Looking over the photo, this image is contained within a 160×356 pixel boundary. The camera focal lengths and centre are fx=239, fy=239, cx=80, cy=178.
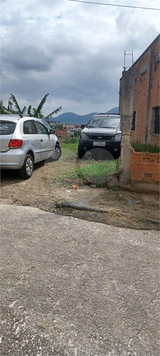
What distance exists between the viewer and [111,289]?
2.19 metres

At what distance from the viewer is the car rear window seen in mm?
5520

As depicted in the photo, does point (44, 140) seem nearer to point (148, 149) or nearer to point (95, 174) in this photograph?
point (95, 174)

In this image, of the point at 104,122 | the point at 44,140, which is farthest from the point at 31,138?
the point at 104,122

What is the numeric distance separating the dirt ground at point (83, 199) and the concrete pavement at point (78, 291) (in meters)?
0.39

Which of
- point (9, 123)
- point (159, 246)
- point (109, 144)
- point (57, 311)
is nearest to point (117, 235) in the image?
point (159, 246)

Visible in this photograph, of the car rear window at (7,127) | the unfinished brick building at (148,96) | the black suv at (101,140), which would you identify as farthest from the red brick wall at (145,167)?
the unfinished brick building at (148,96)

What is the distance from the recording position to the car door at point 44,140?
6.94 meters

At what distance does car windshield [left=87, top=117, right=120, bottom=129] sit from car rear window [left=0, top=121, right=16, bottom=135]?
425cm

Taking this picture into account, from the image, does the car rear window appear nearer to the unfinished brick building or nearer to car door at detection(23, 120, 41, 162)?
car door at detection(23, 120, 41, 162)

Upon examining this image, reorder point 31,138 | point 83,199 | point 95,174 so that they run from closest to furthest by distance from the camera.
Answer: point 83,199, point 95,174, point 31,138

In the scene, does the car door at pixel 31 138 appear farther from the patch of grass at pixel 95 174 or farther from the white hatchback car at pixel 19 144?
the patch of grass at pixel 95 174

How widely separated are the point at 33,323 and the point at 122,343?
2.17 ft

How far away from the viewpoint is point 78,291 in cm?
215

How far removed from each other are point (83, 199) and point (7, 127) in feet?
8.46
